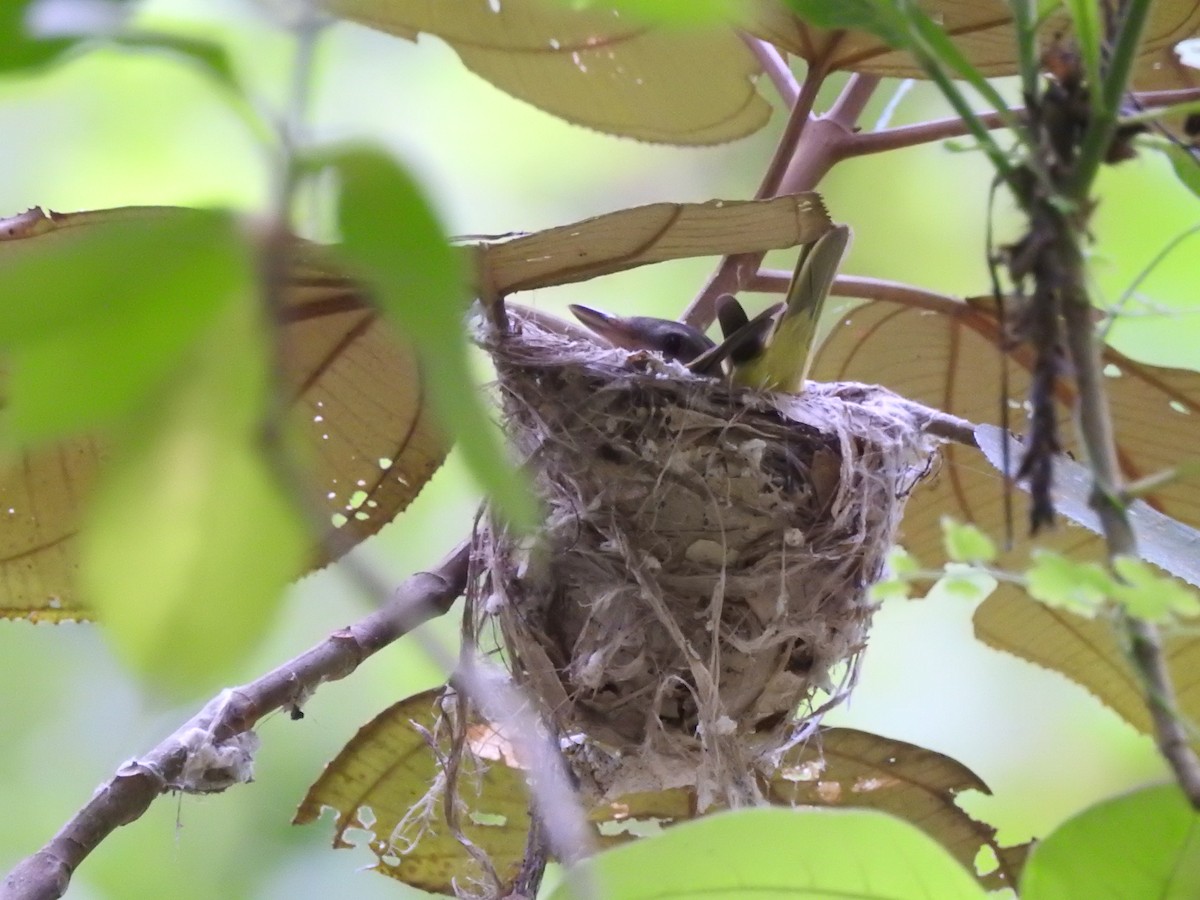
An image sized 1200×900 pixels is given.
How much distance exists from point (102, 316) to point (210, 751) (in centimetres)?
85

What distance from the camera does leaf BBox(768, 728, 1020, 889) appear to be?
137cm

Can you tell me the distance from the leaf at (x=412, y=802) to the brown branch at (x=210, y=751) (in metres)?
0.27

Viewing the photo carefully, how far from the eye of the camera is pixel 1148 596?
1.19 feet

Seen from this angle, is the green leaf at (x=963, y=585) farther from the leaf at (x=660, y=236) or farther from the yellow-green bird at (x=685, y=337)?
the yellow-green bird at (x=685, y=337)

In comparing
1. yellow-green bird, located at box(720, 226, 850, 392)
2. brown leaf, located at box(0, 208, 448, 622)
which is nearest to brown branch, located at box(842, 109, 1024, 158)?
yellow-green bird, located at box(720, 226, 850, 392)

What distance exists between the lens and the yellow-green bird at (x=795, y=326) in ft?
4.03

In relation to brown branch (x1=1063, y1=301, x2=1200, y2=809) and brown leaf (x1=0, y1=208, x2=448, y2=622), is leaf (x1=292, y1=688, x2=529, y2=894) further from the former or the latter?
brown branch (x1=1063, y1=301, x2=1200, y2=809)

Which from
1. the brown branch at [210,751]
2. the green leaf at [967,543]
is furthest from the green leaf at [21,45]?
the brown branch at [210,751]

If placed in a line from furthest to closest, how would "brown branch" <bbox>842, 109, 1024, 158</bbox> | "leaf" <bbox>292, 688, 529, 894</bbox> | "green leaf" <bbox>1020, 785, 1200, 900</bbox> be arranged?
"leaf" <bbox>292, 688, 529, 894</bbox> < "brown branch" <bbox>842, 109, 1024, 158</bbox> < "green leaf" <bbox>1020, 785, 1200, 900</bbox>

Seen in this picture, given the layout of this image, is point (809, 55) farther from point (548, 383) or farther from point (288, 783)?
point (288, 783)

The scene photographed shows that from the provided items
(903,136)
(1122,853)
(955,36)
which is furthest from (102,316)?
(903,136)

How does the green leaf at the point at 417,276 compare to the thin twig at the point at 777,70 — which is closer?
the green leaf at the point at 417,276

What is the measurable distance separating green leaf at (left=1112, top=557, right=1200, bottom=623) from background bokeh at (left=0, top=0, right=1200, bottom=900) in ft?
4.22

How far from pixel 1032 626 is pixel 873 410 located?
35cm
